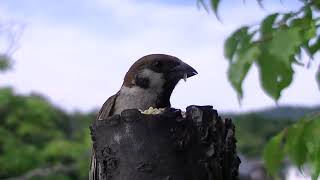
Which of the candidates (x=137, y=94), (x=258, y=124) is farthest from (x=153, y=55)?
(x=258, y=124)

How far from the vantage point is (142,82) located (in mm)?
3051

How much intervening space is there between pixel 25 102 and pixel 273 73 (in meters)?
7.35

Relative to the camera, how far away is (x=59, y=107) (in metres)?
10.7

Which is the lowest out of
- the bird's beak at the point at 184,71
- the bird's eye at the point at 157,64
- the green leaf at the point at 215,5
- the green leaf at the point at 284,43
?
the green leaf at the point at 284,43

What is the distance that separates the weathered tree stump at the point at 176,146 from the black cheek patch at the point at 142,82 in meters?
A: 1.07

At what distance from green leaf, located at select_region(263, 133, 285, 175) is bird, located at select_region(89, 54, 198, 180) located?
0.79m

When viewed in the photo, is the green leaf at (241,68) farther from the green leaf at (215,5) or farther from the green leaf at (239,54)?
the green leaf at (215,5)

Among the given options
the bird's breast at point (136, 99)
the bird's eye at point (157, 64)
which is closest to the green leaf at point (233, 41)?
the bird's eye at point (157, 64)

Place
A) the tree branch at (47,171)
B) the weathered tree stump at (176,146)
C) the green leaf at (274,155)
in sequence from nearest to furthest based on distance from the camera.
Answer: the weathered tree stump at (176,146), the green leaf at (274,155), the tree branch at (47,171)

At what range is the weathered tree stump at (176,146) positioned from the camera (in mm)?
1878

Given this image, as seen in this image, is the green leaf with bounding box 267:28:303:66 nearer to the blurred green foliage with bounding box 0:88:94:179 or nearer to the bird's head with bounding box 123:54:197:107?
the bird's head with bounding box 123:54:197:107

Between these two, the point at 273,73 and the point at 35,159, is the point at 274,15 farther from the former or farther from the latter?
the point at 35,159

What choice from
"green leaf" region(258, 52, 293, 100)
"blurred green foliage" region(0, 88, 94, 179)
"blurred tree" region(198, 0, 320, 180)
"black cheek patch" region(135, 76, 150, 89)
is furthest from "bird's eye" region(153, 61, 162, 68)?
"blurred green foliage" region(0, 88, 94, 179)

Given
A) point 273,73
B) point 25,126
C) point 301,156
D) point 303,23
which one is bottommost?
point 301,156
